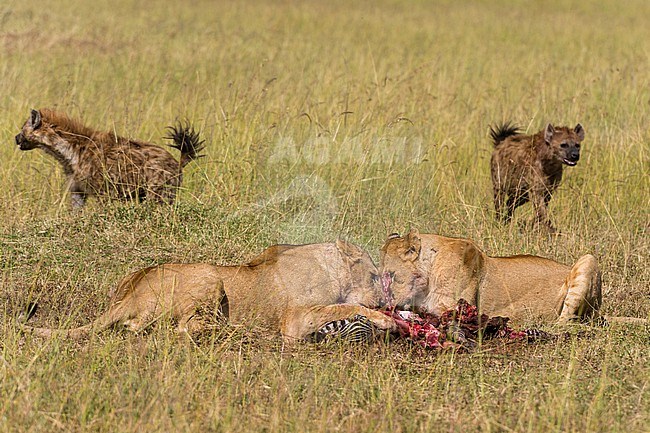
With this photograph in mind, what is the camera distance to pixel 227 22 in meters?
19.3

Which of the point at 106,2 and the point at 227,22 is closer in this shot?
the point at 227,22

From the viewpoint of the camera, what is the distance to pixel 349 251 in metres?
5.47

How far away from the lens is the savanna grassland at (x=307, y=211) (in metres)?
4.22

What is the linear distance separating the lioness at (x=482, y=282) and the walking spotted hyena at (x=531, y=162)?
92.4 inches

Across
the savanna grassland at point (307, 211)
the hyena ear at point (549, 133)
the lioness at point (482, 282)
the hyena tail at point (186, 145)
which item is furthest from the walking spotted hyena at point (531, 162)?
the hyena tail at point (186, 145)

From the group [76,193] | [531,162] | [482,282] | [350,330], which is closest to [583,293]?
[482,282]

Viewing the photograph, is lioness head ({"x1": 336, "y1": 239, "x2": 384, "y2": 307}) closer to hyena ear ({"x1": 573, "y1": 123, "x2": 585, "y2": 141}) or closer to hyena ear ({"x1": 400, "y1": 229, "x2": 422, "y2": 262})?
hyena ear ({"x1": 400, "y1": 229, "x2": 422, "y2": 262})

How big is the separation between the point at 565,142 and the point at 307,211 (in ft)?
8.33

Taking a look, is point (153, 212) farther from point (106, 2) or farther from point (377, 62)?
point (106, 2)

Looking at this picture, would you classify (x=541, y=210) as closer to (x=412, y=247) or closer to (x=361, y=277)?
(x=412, y=247)

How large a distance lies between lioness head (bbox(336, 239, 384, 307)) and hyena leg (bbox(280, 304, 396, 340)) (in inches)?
7.3

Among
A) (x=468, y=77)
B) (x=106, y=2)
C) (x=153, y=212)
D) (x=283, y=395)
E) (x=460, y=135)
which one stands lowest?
(x=283, y=395)

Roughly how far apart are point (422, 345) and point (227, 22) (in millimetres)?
15054

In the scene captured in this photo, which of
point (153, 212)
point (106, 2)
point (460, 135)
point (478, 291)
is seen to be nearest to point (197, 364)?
point (478, 291)
